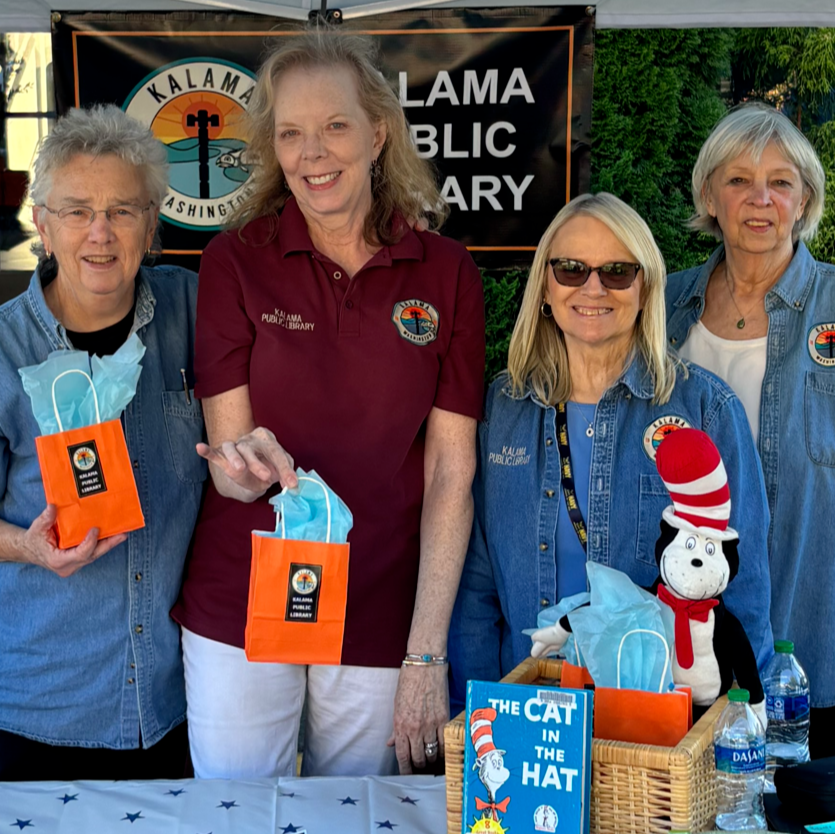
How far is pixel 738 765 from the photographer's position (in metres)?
1.66

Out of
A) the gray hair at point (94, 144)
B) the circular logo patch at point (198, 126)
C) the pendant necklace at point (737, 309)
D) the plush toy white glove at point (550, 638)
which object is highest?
the circular logo patch at point (198, 126)

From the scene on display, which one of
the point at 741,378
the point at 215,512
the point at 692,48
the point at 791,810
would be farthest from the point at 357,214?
the point at 692,48

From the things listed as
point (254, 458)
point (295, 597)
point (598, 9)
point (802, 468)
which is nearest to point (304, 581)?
point (295, 597)

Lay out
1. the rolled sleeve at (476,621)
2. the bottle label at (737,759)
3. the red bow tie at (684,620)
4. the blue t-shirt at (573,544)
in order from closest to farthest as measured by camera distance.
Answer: the bottle label at (737,759), the red bow tie at (684,620), the blue t-shirt at (573,544), the rolled sleeve at (476,621)

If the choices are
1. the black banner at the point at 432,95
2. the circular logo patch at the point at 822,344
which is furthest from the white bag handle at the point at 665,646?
the black banner at the point at 432,95

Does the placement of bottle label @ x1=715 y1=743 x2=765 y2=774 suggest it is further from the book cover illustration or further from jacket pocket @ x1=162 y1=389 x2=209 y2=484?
jacket pocket @ x1=162 y1=389 x2=209 y2=484

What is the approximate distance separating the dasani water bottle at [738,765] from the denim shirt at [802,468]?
3.27 ft

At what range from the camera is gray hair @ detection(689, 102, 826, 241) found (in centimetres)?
272

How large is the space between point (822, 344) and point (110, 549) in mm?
1830

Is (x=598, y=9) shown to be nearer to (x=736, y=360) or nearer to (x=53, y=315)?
(x=736, y=360)

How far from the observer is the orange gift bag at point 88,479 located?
192 cm

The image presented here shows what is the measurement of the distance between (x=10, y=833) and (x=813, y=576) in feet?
6.53

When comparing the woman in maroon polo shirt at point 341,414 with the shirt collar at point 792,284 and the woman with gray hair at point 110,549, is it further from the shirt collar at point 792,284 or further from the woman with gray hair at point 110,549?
the shirt collar at point 792,284

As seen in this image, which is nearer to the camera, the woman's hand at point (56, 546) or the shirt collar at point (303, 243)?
the woman's hand at point (56, 546)
